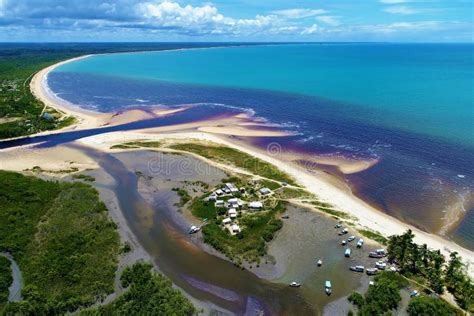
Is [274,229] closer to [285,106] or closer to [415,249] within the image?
[415,249]

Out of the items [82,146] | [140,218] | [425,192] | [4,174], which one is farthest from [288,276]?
[82,146]

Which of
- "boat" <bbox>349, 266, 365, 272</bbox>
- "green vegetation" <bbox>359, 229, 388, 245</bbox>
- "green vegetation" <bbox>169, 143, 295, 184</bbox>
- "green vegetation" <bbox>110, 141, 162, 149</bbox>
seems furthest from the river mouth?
"green vegetation" <bbox>110, 141, 162, 149</bbox>

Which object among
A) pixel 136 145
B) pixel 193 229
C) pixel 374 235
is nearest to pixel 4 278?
pixel 193 229

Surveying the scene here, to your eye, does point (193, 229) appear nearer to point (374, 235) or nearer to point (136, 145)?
point (374, 235)

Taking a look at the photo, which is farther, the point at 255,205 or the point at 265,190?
the point at 265,190

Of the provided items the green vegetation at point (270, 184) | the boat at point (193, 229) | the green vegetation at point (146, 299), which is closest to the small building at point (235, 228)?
the boat at point (193, 229)

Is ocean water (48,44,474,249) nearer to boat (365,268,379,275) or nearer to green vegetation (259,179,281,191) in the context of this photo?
green vegetation (259,179,281,191)
